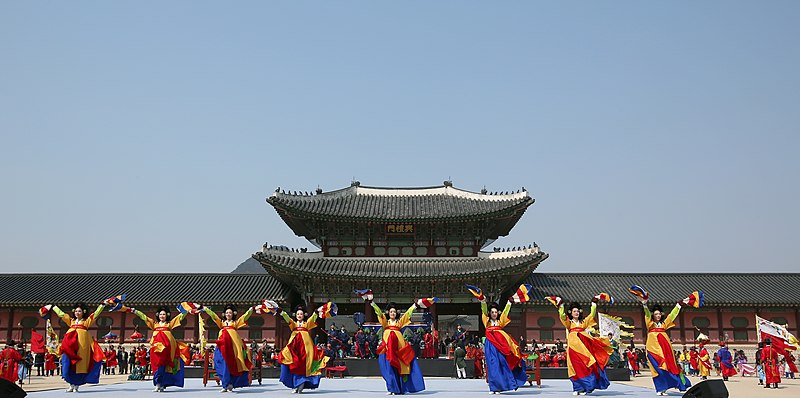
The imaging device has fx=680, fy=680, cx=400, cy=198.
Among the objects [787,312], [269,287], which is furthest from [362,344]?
[787,312]

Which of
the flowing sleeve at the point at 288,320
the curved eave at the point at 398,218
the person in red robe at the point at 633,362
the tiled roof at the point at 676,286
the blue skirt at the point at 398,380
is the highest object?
the curved eave at the point at 398,218

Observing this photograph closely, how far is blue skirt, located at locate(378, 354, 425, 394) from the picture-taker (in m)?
13.6

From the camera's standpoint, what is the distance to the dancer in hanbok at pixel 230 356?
1391 cm

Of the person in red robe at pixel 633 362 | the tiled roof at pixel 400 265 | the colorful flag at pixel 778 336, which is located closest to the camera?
the colorful flag at pixel 778 336

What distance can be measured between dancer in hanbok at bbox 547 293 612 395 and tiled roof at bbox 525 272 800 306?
14970mm

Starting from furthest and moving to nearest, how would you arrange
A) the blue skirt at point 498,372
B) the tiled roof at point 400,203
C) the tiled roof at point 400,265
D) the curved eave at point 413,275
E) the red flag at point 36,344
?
the tiled roof at point 400,203
the tiled roof at point 400,265
the curved eave at point 413,275
the red flag at point 36,344
the blue skirt at point 498,372

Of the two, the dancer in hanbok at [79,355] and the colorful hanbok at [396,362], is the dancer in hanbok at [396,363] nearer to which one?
the colorful hanbok at [396,362]

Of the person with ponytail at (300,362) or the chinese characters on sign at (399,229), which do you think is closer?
the person with ponytail at (300,362)

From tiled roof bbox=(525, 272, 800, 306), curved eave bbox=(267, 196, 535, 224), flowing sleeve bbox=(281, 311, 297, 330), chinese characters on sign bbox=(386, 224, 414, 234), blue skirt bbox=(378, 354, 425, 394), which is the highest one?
curved eave bbox=(267, 196, 535, 224)

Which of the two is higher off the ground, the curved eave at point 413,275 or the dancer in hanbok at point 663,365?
the curved eave at point 413,275

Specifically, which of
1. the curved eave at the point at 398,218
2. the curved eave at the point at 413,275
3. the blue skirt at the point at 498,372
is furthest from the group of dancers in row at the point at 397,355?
the curved eave at the point at 398,218

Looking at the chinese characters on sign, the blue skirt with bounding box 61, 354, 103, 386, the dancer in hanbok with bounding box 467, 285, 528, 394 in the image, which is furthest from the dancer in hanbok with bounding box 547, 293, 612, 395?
the chinese characters on sign

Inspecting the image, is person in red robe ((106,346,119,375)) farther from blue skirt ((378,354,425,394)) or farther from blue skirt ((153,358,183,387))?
blue skirt ((378,354,425,394))

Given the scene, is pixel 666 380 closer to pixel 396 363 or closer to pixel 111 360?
pixel 396 363
